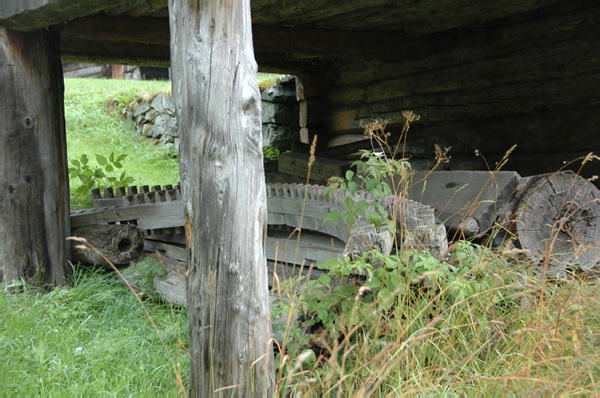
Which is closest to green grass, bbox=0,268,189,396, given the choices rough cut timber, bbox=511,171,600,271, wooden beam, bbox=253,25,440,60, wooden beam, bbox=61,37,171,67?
rough cut timber, bbox=511,171,600,271

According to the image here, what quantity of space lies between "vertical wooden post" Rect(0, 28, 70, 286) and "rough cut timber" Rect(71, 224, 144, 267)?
0.76 ft

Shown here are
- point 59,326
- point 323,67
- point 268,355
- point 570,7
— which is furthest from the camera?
point 323,67

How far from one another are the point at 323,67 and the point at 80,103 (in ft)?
22.4

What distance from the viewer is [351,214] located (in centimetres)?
275

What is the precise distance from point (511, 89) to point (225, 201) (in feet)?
14.7

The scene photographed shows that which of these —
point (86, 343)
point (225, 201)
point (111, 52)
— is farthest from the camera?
point (111, 52)

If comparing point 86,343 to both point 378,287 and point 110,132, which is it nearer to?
point 378,287

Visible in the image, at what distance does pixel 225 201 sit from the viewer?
7.06 ft

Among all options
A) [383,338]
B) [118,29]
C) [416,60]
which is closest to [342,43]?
[416,60]

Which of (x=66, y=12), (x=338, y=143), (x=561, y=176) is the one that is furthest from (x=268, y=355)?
(x=338, y=143)

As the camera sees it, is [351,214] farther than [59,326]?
No

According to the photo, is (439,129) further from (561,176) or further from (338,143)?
(561,176)

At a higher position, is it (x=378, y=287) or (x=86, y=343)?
(x=378, y=287)

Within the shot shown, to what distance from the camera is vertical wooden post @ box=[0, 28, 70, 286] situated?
3994 mm
